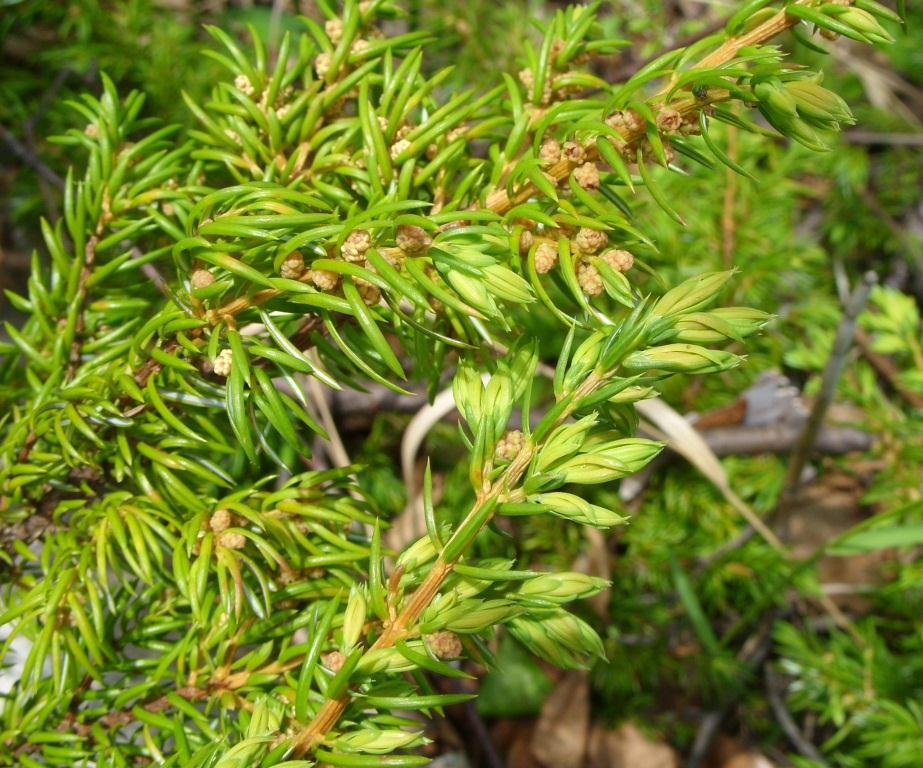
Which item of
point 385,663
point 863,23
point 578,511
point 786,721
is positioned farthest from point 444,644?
point 786,721

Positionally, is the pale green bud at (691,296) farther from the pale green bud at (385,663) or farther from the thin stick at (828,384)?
the thin stick at (828,384)

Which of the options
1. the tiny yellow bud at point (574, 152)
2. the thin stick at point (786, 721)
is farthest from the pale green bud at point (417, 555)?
the thin stick at point (786, 721)

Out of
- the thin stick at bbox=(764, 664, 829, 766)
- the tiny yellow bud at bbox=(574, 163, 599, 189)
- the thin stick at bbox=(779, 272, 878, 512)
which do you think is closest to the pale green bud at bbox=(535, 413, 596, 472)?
the tiny yellow bud at bbox=(574, 163, 599, 189)

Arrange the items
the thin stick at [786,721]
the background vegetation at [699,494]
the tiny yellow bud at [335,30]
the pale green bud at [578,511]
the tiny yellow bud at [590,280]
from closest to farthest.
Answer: the pale green bud at [578,511]
the tiny yellow bud at [590,280]
the tiny yellow bud at [335,30]
the background vegetation at [699,494]
the thin stick at [786,721]

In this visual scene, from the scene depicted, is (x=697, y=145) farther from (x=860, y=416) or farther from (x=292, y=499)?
(x=860, y=416)

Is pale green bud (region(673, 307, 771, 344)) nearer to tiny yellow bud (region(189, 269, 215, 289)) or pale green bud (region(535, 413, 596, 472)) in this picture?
pale green bud (region(535, 413, 596, 472))

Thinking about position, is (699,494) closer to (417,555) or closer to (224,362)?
(417,555)
